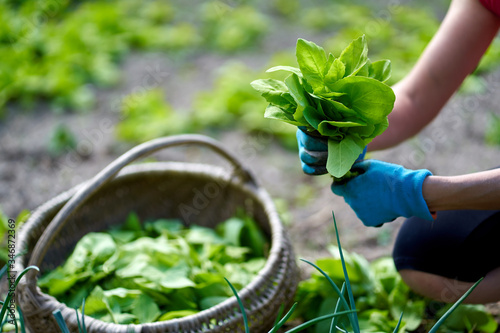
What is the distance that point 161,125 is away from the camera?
7.23ft

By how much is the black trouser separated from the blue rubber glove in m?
0.24

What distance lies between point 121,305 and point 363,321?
616 mm

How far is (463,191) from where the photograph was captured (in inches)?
38.2

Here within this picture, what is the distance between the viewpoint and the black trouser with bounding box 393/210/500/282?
46.7 inches

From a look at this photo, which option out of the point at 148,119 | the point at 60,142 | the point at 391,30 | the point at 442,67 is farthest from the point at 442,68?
the point at 391,30

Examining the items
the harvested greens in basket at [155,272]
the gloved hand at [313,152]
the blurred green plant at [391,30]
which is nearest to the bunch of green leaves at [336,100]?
the gloved hand at [313,152]

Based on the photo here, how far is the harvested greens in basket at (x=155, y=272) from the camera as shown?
1.20 meters

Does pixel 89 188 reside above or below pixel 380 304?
above

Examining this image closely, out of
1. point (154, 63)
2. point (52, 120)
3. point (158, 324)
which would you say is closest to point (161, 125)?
point (52, 120)

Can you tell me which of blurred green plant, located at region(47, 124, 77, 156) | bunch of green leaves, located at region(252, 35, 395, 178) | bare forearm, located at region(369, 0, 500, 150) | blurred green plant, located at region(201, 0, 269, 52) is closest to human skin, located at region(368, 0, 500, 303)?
bare forearm, located at region(369, 0, 500, 150)

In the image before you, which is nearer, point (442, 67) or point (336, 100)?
point (336, 100)

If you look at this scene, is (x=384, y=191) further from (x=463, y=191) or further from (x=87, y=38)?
(x=87, y=38)

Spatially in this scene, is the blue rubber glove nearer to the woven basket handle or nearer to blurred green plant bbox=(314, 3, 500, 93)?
the woven basket handle

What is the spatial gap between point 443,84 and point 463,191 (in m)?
0.39
